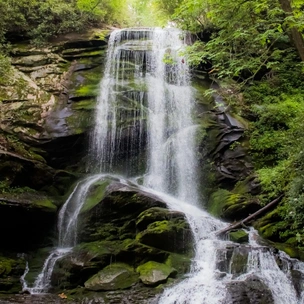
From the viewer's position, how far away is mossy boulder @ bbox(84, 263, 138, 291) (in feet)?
24.5

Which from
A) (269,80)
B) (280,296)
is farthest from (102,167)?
(269,80)

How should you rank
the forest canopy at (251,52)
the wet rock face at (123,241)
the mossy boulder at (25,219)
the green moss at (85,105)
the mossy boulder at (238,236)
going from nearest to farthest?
the wet rock face at (123,241) → the forest canopy at (251,52) → the mossy boulder at (238,236) → the mossy boulder at (25,219) → the green moss at (85,105)

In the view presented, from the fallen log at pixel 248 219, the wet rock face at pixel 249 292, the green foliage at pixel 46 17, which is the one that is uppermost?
the green foliage at pixel 46 17

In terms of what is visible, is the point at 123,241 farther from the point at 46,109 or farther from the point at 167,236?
the point at 46,109

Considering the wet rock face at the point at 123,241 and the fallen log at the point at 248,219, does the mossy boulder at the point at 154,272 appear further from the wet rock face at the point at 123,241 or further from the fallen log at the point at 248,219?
the fallen log at the point at 248,219

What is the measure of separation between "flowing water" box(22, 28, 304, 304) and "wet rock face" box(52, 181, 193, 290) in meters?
0.44

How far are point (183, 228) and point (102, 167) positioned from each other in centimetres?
504

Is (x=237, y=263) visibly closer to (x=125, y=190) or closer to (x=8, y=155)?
(x=125, y=190)

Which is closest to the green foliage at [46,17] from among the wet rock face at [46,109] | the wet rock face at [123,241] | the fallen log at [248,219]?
the wet rock face at [46,109]

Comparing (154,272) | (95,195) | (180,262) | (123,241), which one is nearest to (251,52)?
(180,262)

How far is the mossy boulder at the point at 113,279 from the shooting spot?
293 inches

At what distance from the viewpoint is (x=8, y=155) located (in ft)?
34.9

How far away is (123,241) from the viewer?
9039mm

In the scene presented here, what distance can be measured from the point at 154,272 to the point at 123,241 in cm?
165
